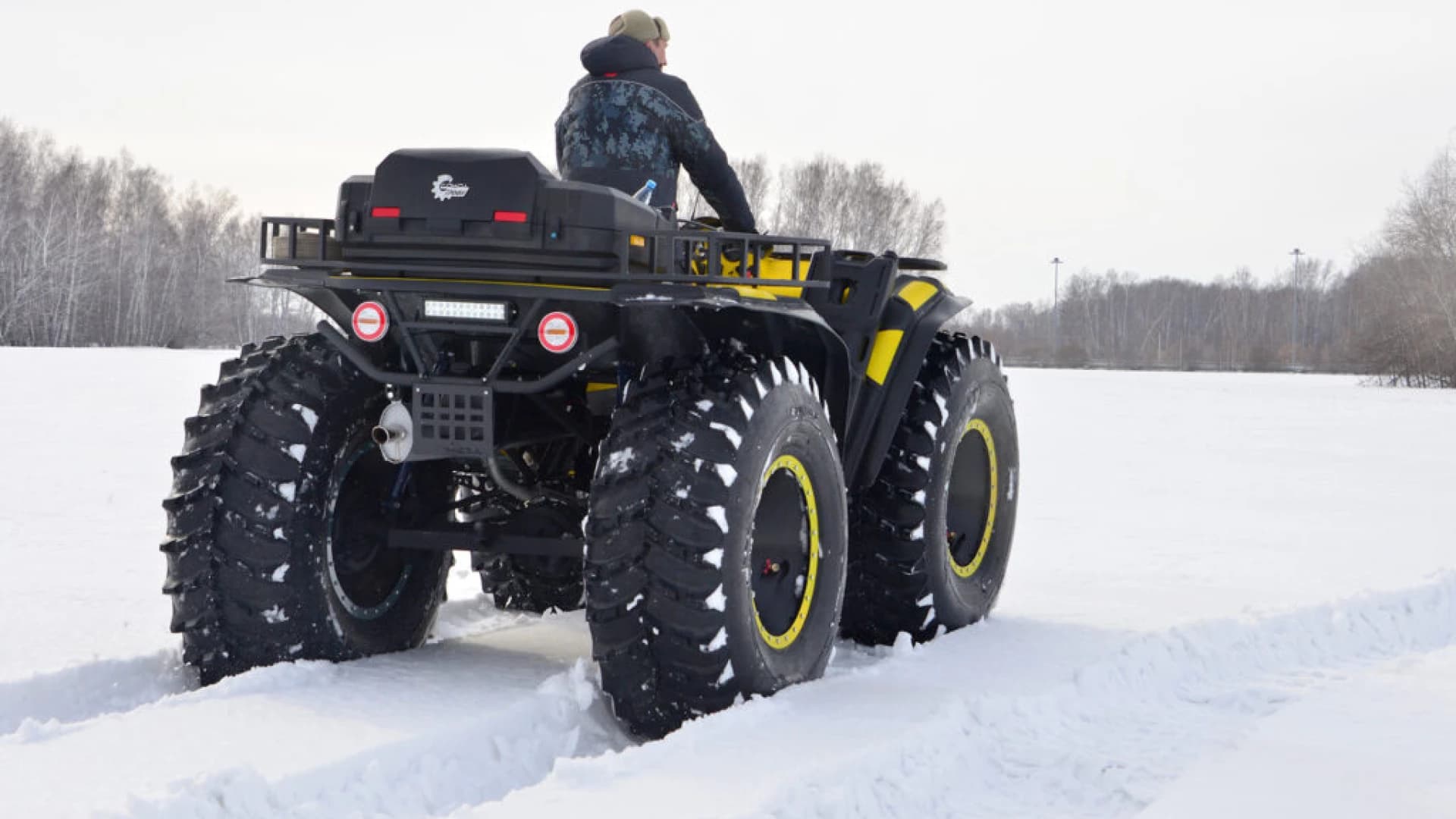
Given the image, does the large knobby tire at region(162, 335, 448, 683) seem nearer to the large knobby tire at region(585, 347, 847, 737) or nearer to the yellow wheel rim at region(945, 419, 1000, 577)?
the large knobby tire at region(585, 347, 847, 737)

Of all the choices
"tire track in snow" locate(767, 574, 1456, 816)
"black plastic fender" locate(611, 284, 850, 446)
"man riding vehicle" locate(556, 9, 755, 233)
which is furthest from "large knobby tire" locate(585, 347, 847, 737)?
"man riding vehicle" locate(556, 9, 755, 233)

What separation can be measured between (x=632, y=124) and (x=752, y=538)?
4.88ft

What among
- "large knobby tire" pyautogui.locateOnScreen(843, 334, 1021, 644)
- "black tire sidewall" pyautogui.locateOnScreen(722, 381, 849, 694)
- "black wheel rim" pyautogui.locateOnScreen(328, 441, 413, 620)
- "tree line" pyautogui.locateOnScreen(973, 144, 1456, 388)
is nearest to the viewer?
"black tire sidewall" pyautogui.locateOnScreen(722, 381, 849, 694)

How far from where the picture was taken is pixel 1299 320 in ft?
366

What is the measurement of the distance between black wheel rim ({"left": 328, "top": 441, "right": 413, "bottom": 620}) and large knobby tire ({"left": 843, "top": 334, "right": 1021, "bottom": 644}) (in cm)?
175

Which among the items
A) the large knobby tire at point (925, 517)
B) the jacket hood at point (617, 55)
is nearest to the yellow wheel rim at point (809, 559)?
the large knobby tire at point (925, 517)

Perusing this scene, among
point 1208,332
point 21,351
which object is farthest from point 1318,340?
point 21,351

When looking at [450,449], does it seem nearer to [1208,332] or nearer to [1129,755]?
[1129,755]

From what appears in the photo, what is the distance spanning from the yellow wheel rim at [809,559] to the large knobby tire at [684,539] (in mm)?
37

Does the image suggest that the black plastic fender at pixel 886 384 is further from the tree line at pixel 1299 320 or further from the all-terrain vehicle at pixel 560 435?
the tree line at pixel 1299 320

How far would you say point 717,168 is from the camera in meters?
5.17

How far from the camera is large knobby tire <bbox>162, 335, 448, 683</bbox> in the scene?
4.62 meters

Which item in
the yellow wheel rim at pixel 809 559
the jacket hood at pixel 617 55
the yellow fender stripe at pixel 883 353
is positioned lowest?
the yellow wheel rim at pixel 809 559

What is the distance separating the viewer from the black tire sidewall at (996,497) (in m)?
5.75
